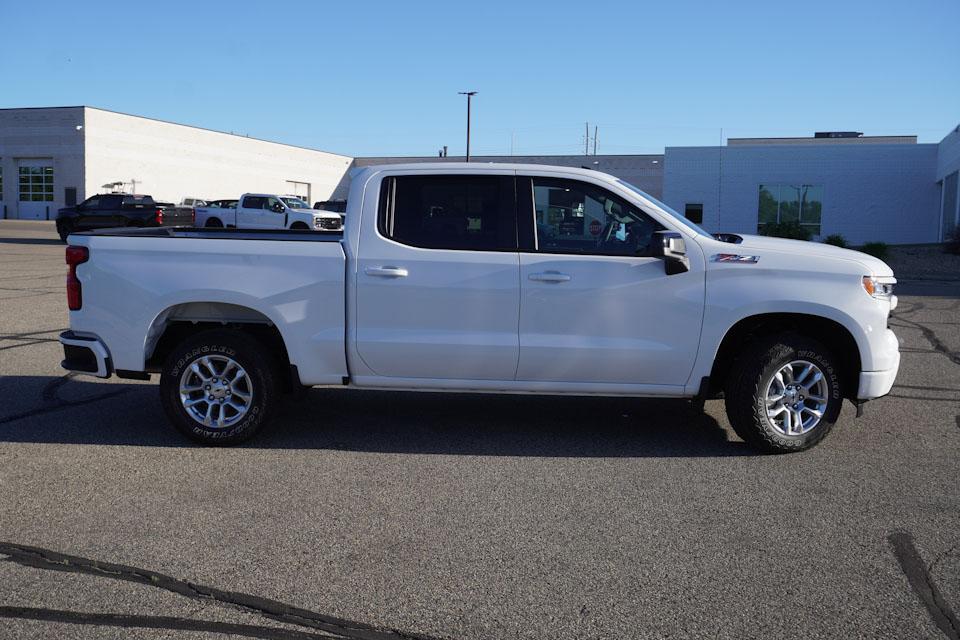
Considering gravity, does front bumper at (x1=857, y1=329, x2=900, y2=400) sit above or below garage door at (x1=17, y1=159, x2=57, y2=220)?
below

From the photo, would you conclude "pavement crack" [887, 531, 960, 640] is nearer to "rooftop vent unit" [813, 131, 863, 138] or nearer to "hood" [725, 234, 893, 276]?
"hood" [725, 234, 893, 276]

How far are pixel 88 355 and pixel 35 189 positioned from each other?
215 ft

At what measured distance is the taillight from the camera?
6.61 meters

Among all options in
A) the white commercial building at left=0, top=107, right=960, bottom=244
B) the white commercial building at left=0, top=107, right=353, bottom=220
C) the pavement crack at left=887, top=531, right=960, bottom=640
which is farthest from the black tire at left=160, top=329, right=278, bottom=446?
the white commercial building at left=0, top=107, right=353, bottom=220

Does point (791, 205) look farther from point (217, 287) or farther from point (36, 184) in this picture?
point (36, 184)

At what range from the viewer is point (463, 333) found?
645cm

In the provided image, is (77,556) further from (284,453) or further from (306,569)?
(284,453)

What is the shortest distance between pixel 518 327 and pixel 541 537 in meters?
1.91

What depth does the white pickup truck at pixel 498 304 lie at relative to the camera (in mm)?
6371

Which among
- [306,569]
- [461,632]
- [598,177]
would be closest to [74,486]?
[306,569]

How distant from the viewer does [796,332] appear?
661 cm

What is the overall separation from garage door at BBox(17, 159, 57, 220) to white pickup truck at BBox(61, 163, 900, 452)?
2494 inches

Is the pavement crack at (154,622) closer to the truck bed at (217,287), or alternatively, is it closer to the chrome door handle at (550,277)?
the truck bed at (217,287)

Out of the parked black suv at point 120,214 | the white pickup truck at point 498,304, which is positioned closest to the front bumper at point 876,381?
the white pickup truck at point 498,304
